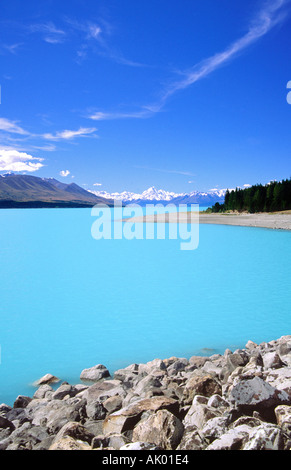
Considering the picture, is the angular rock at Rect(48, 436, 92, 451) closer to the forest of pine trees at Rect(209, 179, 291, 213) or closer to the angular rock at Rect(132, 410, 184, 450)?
the angular rock at Rect(132, 410, 184, 450)

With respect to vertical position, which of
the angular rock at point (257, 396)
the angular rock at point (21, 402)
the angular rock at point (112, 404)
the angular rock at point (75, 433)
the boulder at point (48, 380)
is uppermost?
the angular rock at point (257, 396)

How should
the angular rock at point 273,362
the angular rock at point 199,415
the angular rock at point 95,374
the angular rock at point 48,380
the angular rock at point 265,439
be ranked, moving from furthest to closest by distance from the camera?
the angular rock at point 48,380, the angular rock at point 95,374, the angular rock at point 273,362, the angular rock at point 199,415, the angular rock at point 265,439

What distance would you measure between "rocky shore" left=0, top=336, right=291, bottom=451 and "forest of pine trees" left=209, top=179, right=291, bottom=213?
8774 centimetres

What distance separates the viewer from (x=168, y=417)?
205 inches

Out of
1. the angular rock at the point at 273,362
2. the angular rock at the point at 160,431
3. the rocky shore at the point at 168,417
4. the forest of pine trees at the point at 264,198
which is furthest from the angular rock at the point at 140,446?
the forest of pine trees at the point at 264,198

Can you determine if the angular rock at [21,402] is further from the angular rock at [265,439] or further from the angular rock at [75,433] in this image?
the angular rock at [265,439]

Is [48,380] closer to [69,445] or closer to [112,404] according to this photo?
[112,404]

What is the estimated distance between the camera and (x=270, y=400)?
5.40 m

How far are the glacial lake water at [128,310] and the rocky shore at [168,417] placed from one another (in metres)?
3.22

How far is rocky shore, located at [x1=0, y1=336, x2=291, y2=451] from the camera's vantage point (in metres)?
4.83

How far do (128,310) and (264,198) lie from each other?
83764 mm

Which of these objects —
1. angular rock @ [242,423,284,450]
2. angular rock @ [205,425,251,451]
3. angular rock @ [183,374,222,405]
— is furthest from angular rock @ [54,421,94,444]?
angular rock @ [242,423,284,450]

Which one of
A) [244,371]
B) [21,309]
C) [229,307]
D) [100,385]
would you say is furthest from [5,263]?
[244,371]

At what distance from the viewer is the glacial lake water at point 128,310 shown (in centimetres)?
1237
